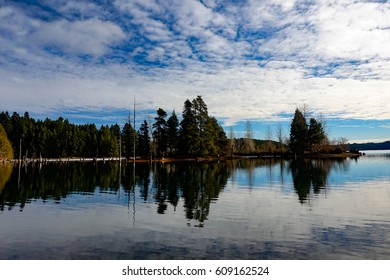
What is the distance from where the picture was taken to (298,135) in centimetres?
10694

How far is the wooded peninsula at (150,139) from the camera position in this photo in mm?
90500

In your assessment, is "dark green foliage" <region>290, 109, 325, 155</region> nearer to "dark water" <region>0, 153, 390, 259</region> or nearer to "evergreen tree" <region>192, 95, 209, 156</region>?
"evergreen tree" <region>192, 95, 209, 156</region>

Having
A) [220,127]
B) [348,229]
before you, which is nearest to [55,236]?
[348,229]

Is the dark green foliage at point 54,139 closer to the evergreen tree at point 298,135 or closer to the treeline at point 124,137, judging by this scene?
the treeline at point 124,137

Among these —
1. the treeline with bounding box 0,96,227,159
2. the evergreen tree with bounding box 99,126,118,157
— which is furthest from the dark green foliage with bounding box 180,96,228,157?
the evergreen tree with bounding box 99,126,118,157

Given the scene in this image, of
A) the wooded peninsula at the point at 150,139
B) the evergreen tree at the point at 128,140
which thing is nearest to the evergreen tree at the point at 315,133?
the wooded peninsula at the point at 150,139

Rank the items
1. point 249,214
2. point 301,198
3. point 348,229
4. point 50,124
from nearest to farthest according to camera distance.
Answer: point 348,229 → point 249,214 → point 301,198 → point 50,124

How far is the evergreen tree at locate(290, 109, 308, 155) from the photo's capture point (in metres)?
106

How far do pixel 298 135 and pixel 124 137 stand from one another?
206 feet

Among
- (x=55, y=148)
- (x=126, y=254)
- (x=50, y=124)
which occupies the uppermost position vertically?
(x=50, y=124)

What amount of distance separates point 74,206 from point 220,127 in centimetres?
9811

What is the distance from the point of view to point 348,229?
12.6 metres

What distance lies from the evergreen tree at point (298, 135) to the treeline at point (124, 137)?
22.8 m

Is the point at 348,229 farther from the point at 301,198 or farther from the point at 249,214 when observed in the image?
the point at 301,198
